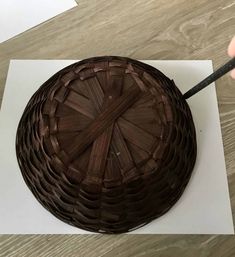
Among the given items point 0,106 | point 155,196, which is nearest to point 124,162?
point 155,196

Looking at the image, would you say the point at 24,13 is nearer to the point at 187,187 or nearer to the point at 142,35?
the point at 142,35

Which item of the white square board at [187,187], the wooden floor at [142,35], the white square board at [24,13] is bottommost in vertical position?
the white square board at [187,187]

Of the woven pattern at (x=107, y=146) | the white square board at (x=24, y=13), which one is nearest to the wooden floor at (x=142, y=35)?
the white square board at (x=24, y=13)

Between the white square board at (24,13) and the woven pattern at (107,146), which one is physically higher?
the white square board at (24,13)

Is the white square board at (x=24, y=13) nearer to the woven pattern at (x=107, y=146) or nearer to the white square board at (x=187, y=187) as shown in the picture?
the white square board at (x=187, y=187)

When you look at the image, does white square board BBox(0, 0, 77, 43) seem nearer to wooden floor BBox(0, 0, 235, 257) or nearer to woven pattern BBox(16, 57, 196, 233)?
wooden floor BBox(0, 0, 235, 257)

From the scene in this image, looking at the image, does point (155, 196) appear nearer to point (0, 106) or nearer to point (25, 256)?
point (25, 256)
